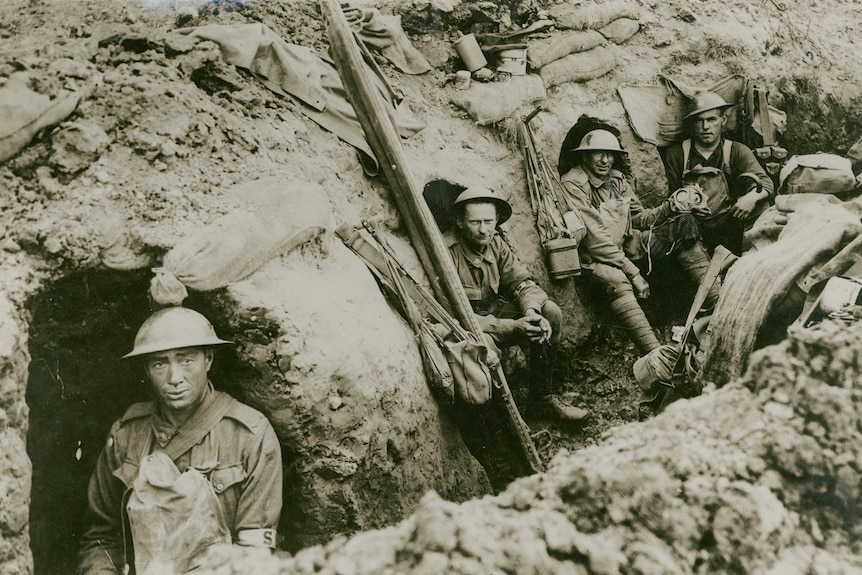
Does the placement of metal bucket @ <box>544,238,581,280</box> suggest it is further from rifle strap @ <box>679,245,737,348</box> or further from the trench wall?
the trench wall

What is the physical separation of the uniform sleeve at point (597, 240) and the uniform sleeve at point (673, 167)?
43.1 inches

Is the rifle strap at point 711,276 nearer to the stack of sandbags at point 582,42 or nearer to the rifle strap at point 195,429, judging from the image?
the stack of sandbags at point 582,42

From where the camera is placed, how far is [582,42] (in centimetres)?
685

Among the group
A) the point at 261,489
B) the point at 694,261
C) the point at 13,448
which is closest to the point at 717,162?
the point at 694,261

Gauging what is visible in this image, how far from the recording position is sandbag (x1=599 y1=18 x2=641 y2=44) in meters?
7.07

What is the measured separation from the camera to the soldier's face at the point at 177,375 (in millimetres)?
3461

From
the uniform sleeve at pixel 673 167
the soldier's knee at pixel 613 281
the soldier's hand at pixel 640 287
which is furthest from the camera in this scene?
the uniform sleeve at pixel 673 167

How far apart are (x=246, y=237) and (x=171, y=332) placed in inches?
25.6

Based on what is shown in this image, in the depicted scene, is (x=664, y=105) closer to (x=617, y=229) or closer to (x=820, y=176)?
(x=617, y=229)

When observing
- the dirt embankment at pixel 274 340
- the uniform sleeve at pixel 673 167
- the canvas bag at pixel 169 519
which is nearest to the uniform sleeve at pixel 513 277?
the dirt embankment at pixel 274 340

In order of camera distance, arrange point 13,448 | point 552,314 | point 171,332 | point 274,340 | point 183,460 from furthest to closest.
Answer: point 552,314, point 274,340, point 183,460, point 171,332, point 13,448

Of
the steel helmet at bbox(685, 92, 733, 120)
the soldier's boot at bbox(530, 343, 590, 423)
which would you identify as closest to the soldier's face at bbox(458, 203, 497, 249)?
the soldier's boot at bbox(530, 343, 590, 423)

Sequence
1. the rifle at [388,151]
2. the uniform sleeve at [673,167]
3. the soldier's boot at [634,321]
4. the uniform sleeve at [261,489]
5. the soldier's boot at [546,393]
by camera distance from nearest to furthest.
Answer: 1. the uniform sleeve at [261,489]
2. the rifle at [388,151]
3. the soldier's boot at [546,393]
4. the soldier's boot at [634,321]
5. the uniform sleeve at [673,167]

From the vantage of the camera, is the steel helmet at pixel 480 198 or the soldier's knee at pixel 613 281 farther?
the soldier's knee at pixel 613 281
